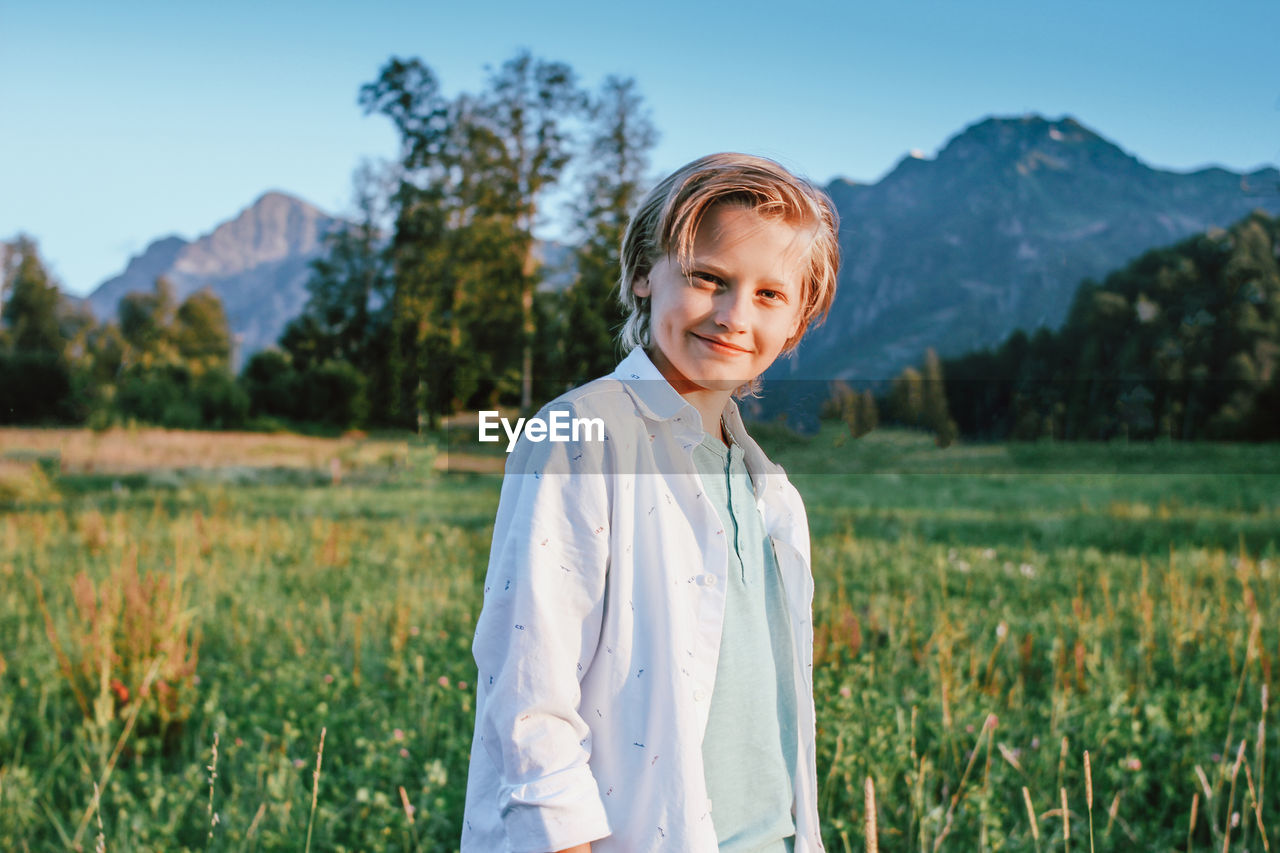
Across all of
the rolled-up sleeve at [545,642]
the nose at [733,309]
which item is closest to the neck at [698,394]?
the nose at [733,309]

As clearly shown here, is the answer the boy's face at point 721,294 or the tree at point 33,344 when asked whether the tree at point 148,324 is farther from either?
the boy's face at point 721,294

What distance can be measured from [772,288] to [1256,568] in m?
6.44

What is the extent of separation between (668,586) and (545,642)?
0.17m

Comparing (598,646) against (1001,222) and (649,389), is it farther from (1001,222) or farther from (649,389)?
(1001,222)

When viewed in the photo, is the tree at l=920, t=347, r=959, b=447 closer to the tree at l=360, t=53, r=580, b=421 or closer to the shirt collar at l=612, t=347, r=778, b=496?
the shirt collar at l=612, t=347, r=778, b=496

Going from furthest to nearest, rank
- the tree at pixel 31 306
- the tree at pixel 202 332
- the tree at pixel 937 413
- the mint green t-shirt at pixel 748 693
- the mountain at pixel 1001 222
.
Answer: the mountain at pixel 1001 222 → the tree at pixel 202 332 → the tree at pixel 31 306 → the tree at pixel 937 413 → the mint green t-shirt at pixel 748 693

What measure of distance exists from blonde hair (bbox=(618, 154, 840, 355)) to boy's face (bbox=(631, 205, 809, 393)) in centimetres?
2

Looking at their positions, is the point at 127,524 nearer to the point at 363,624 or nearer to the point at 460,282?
the point at 363,624

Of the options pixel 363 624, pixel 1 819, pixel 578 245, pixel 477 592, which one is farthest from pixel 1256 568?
pixel 578 245

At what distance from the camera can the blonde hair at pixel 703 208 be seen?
109 cm

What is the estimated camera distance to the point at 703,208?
3.62 ft

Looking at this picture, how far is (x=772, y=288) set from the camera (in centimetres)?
115

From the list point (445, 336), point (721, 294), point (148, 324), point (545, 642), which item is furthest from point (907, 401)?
point (148, 324)

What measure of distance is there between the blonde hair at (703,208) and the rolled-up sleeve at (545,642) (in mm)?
336
